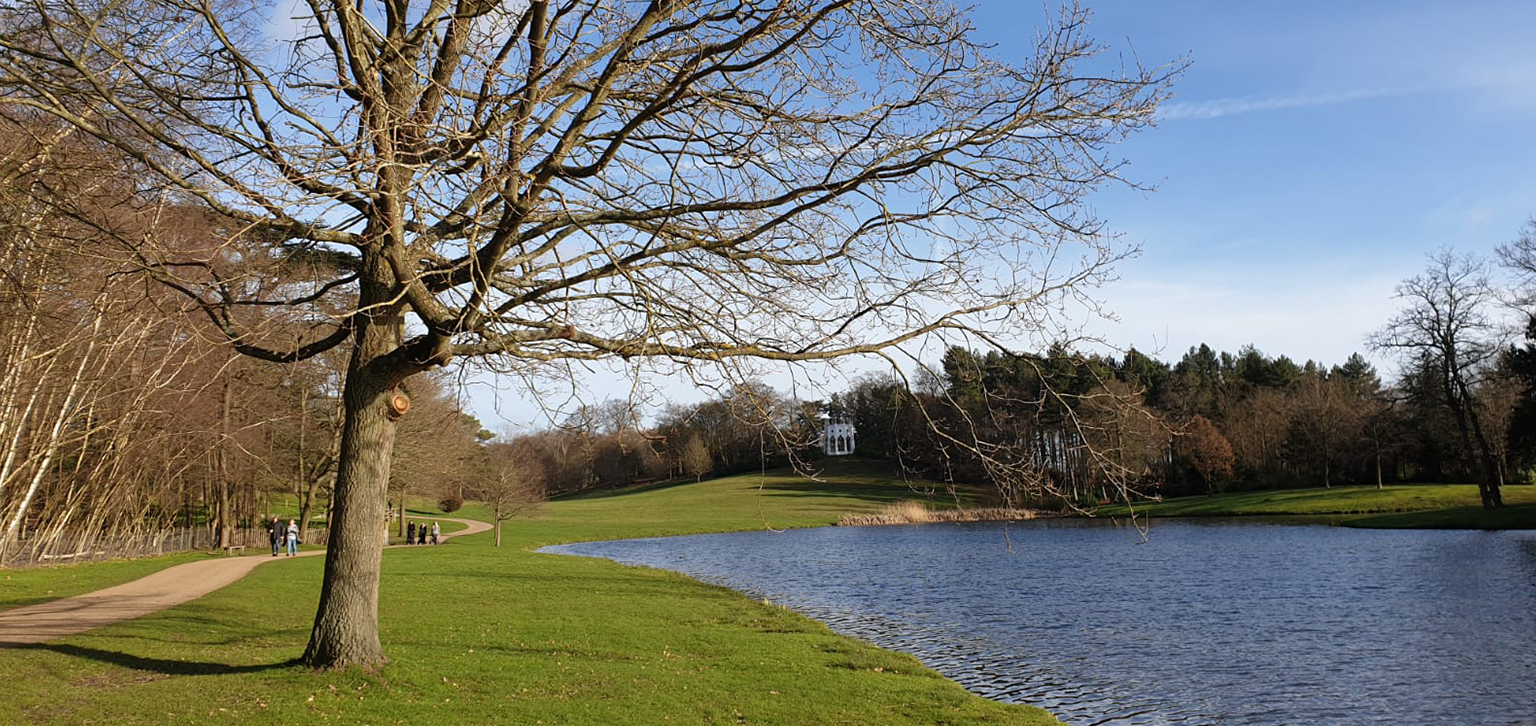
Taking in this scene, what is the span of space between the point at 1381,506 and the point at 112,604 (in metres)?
51.0

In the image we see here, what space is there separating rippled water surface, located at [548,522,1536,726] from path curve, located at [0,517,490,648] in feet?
40.0

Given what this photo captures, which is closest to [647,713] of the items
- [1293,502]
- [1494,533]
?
[1494,533]

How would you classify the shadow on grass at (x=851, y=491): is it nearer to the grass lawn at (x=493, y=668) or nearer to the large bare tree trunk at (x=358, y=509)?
the grass lawn at (x=493, y=668)

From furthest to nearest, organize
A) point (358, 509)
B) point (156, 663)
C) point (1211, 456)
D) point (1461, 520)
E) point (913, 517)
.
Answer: point (1211, 456) → point (913, 517) → point (1461, 520) → point (156, 663) → point (358, 509)

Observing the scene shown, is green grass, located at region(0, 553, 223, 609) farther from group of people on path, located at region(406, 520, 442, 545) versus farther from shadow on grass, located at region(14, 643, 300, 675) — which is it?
group of people on path, located at region(406, 520, 442, 545)

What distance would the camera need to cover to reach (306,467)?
3722 cm

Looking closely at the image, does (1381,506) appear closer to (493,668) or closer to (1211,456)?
(1211,456)

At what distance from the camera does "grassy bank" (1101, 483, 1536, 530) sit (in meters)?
37.3

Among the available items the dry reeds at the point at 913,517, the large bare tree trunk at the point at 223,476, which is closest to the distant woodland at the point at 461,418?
the large bare tree trunk at the point at 223,476

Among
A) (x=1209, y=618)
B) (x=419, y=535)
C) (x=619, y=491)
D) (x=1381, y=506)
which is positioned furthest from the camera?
(x=619, y=491)

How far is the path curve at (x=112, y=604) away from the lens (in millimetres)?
12438

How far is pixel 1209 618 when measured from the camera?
1875 centimetres

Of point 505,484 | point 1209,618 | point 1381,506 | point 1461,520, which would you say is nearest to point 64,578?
point 505,484

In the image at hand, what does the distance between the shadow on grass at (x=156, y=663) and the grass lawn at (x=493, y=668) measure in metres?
0.03
